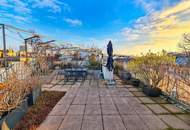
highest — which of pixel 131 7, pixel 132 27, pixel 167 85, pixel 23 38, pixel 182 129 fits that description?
pixel 131 7

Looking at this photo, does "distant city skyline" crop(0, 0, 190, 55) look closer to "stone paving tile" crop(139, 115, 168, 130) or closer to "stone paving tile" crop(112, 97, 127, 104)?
"stone paving tile" crop(112, 97, 127, 104)

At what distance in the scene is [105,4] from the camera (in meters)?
11.4

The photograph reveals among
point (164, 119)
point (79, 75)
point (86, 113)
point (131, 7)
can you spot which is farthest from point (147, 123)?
point (131, 7)

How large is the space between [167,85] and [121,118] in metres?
2.85

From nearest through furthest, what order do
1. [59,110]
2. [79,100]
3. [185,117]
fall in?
[185,117] < [59,110] < [79,100]

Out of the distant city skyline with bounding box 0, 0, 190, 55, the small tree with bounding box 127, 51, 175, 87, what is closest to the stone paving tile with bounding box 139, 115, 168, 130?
the small tree with bounding box 127, 51, 175, 87

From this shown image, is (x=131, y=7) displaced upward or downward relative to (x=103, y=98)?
upward

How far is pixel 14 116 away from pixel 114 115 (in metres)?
2.33

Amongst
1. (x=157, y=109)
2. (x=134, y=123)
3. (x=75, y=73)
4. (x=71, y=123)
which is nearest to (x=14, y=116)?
(x=71, y=123)

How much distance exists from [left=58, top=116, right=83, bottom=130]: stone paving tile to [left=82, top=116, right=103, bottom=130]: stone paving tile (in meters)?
0.12

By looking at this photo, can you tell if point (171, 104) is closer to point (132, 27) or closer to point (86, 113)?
point (86, 113)

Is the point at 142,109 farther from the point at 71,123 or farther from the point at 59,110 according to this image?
the point at 59,110

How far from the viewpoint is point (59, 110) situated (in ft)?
15.7

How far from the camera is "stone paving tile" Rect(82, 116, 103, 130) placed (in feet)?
12.1
